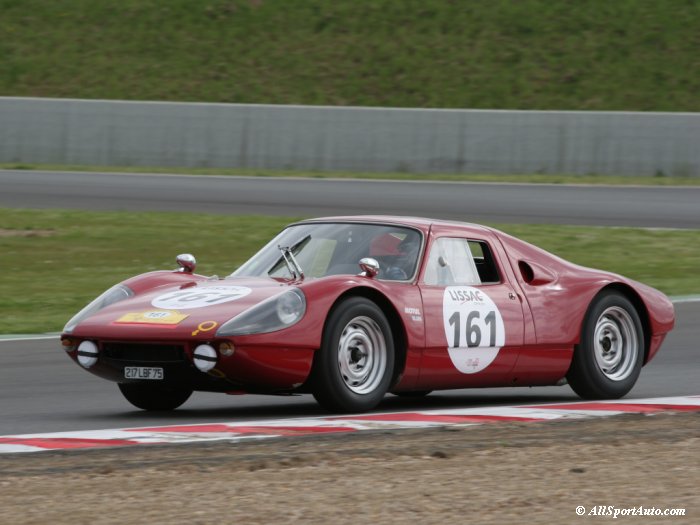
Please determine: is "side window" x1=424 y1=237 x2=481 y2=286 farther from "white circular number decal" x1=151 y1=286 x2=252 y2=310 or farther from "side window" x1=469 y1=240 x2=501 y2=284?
"white circular number decal" x1=151 y1=286 x2=252 y2=310

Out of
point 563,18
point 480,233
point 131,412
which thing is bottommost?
point 131,412

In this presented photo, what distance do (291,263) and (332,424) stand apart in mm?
1351

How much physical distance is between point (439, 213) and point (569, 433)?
13641mm

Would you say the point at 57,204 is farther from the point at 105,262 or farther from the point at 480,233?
the point at 480,233

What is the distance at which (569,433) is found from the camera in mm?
7473

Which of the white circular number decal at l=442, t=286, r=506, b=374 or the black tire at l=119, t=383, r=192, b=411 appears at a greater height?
the white circular number decal at l=442, t=286, r=506, b=374

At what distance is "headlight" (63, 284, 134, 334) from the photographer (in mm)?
8289

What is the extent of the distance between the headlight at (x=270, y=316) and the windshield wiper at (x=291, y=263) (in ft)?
2.12

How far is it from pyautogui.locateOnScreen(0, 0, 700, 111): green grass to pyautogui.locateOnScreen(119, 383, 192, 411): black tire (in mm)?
22450

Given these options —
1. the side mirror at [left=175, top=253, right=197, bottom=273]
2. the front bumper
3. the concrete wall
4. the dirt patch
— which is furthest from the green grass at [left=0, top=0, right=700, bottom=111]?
the front bumper

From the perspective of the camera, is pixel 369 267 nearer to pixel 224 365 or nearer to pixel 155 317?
pixel 224 365

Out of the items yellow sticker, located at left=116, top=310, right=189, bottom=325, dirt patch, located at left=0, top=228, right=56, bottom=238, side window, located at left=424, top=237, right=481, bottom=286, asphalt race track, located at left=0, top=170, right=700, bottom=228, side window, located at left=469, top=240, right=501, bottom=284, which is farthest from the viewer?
asphalt race track, located at left=0, top=170, right=700, bottom=228

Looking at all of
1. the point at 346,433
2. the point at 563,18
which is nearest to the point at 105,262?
the point at 346,433

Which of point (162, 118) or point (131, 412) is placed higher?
point (162, 118)
